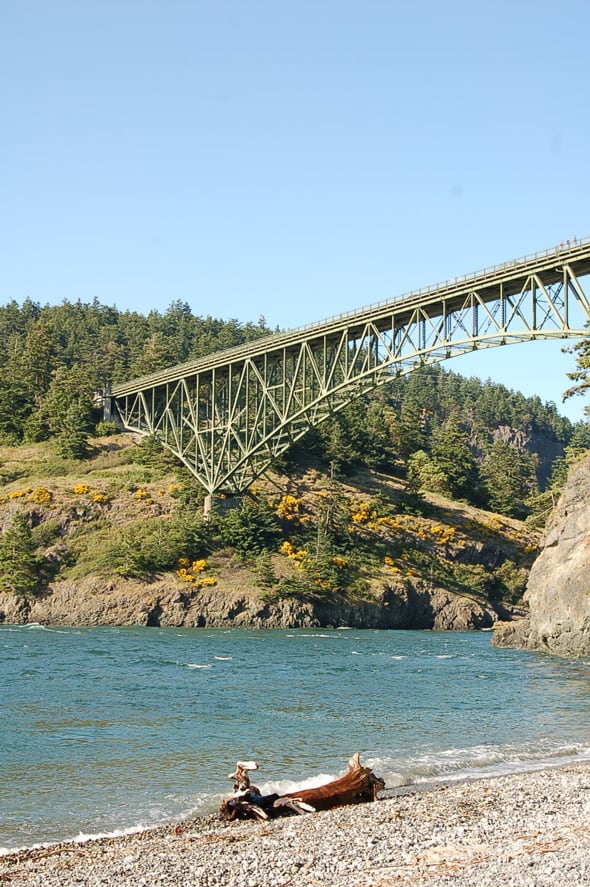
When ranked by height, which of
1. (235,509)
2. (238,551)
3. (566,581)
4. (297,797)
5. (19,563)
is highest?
(235,509)

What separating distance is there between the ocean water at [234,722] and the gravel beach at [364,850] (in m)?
1.72

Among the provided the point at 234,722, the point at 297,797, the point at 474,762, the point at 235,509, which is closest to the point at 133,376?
the point at 235,509

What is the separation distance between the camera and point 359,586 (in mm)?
65062

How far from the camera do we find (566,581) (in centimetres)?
4359

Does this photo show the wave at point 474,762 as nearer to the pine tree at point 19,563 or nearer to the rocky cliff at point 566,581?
the rocky cliff at point 566,581

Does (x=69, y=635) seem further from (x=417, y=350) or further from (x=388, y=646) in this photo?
(x=417, y=350)

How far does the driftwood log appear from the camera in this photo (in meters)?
15.7

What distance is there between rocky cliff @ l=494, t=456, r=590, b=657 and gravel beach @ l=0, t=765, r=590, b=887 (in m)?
27.8

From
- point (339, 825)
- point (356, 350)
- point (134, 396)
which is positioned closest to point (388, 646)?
point (356, 350)

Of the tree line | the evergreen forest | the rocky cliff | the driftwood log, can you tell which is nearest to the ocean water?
the driftwood log

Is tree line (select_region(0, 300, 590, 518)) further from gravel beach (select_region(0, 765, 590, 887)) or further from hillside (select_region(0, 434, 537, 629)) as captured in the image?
gravel beach (select_region(0, 765, 590, 887))

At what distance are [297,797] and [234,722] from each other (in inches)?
386

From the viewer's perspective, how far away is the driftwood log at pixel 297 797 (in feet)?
51.4

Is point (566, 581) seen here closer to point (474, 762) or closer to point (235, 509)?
point (474, 762)
